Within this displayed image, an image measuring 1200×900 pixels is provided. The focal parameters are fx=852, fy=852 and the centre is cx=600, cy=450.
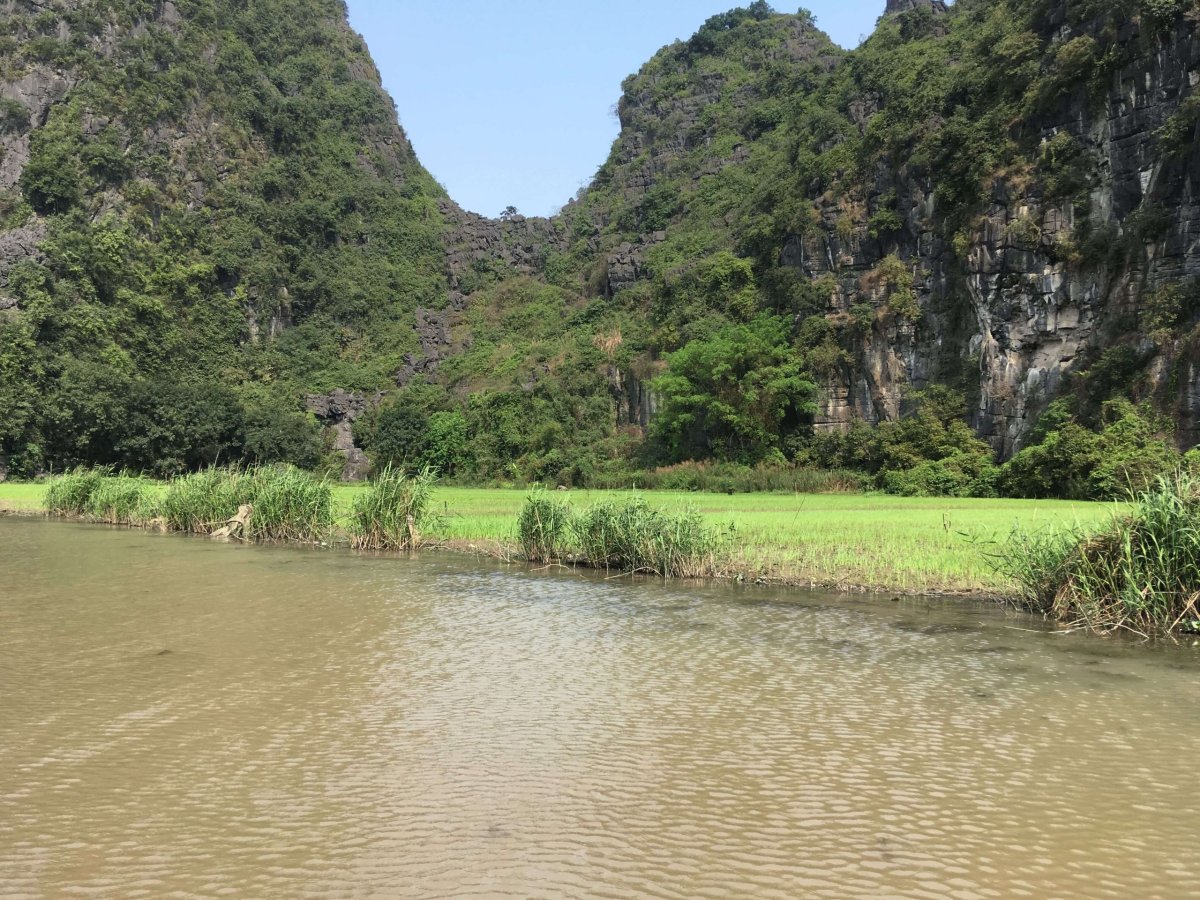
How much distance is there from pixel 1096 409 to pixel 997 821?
3247 centimetres

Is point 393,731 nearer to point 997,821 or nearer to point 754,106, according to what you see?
point 997,821

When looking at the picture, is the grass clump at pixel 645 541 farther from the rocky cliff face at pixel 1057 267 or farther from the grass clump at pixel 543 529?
the rocky cliff face at pixel 1057 267

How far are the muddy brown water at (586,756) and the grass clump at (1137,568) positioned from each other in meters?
0.82

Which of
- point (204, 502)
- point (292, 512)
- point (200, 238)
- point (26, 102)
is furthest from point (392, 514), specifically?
point (26, 102)

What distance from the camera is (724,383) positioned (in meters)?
46.7

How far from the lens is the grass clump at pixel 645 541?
51.1 ft

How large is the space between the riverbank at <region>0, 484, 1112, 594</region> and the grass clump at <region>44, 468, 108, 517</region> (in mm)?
9235

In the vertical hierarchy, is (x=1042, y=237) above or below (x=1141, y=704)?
above

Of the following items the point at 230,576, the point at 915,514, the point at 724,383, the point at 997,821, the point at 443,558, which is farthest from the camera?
the point at 724,383

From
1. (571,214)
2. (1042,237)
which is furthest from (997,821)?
(571,214)

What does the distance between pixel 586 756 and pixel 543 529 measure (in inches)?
442

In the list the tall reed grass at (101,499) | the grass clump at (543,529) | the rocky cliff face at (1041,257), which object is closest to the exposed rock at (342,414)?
the tall reed grass at (101,499)

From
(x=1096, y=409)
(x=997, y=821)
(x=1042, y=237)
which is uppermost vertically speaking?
(x=1042, y=237)

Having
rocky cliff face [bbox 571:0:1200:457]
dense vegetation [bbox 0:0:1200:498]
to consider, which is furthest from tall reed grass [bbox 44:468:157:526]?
rocky cliff face [bbox 571:0:1200:457]
